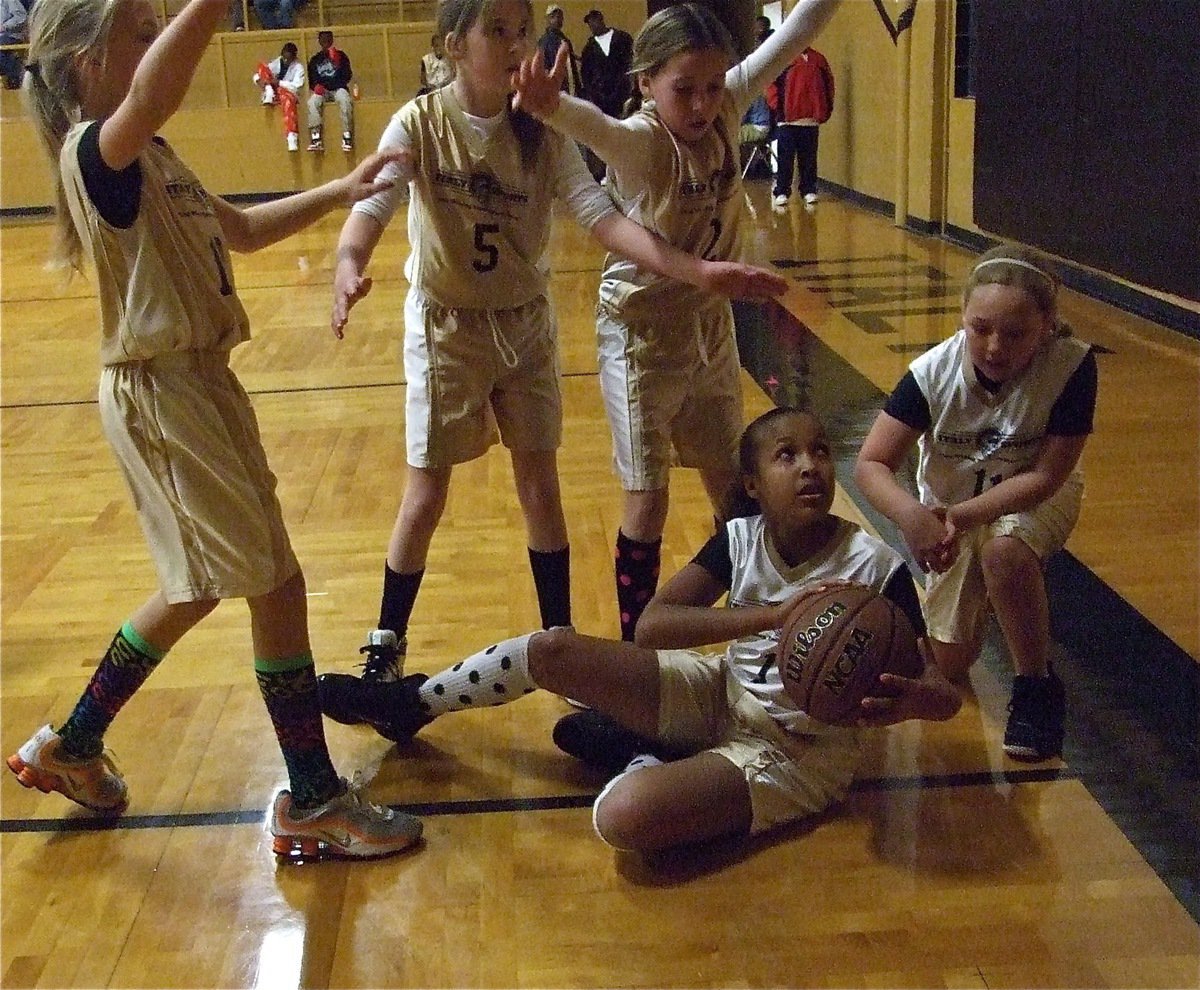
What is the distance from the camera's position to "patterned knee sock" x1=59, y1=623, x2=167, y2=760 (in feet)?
7.06

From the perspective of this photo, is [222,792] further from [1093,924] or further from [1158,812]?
[1158,812]

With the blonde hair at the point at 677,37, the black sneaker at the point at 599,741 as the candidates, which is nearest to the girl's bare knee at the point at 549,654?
the black sneaker at the point at 599,741

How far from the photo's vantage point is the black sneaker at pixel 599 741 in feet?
7.23

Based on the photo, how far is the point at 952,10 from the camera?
8.65m

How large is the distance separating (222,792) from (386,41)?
13231 millimetres

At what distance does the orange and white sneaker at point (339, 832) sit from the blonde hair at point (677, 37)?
138cm

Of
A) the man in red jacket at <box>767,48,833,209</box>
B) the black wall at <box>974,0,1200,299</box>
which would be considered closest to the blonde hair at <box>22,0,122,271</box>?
the black wall at <box>974,0,1200,299</box>

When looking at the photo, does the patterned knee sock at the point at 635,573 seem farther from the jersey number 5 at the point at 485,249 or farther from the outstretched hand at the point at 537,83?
the outstretched hand at the point at 537,83

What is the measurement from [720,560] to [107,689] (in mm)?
1045

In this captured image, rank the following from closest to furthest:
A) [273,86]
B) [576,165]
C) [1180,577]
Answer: [576,165], [1180,577], [273,86]

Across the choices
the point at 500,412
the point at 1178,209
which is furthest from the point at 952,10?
the point at 500,412

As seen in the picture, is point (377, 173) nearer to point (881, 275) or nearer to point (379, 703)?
point (379, 703)

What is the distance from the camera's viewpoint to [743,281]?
2.13m

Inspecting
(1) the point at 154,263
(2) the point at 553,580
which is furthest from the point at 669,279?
(1) the point at 154,263
